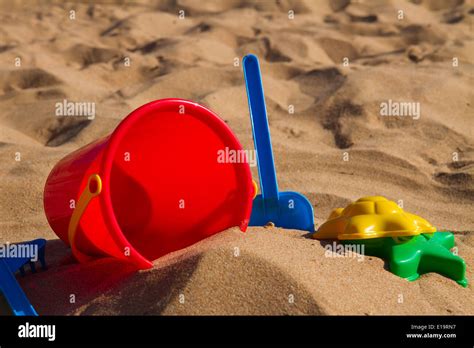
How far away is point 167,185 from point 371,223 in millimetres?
666

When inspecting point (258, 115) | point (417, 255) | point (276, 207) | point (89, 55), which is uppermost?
point (89, 55)

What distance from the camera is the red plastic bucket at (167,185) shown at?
2145 mm

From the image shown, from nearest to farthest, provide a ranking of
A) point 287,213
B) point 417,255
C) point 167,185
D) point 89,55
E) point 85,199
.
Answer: point 85,199 → point 417,255 → point 167,185 → point 287,213 → point 89,55

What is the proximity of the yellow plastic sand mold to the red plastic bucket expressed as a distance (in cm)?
28

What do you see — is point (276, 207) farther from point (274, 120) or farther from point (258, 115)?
point (274, 120)

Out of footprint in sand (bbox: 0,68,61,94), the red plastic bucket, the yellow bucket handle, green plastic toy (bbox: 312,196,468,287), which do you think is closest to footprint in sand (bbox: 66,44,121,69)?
footprint in sand (bbox: 0,68,61,94)

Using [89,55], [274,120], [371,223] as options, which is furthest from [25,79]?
[371,223]

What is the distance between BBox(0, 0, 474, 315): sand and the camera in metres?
1.81

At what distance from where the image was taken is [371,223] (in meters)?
2.06

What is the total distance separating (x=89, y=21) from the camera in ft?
20.8

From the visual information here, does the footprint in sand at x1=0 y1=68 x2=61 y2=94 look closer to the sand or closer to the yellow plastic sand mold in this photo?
the sand

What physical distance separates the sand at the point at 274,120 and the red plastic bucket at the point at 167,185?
0.15m
